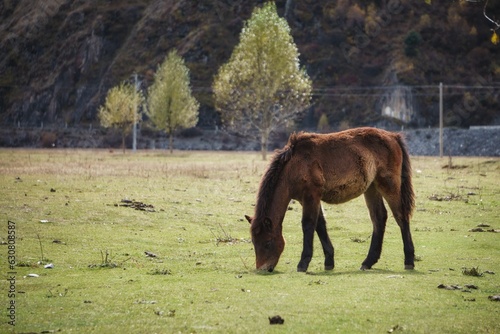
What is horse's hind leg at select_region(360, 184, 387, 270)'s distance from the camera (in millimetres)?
12789

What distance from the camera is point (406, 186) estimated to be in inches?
528

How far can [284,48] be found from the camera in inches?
2297

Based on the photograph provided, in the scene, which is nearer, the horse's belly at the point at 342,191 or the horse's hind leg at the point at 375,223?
the horse's belly at the point at 342,191

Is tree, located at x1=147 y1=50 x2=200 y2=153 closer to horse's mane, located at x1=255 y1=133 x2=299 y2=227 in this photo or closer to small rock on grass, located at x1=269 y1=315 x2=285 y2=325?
horse's mane, located at x1=255 y1=133 x2=299 y2=227

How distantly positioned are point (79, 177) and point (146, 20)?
113667 millimetres

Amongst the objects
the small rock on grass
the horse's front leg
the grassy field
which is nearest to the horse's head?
the grassy field

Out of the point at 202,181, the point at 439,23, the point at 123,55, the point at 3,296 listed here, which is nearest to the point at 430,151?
the point at 439,23

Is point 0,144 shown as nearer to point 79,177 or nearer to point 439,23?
point 439,23

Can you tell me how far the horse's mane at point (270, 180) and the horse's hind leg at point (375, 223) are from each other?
2.05m

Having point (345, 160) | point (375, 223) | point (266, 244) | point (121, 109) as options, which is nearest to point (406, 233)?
point (375, 223)

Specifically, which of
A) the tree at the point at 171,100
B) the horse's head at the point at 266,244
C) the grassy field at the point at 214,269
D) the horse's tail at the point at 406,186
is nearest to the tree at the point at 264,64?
the tree at the point at 171,100

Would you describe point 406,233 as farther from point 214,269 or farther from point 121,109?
point 121,109

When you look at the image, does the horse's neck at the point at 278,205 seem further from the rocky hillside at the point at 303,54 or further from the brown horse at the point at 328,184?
the rocky hillside at the point at 303,54

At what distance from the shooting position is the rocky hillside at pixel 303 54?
111 meters
